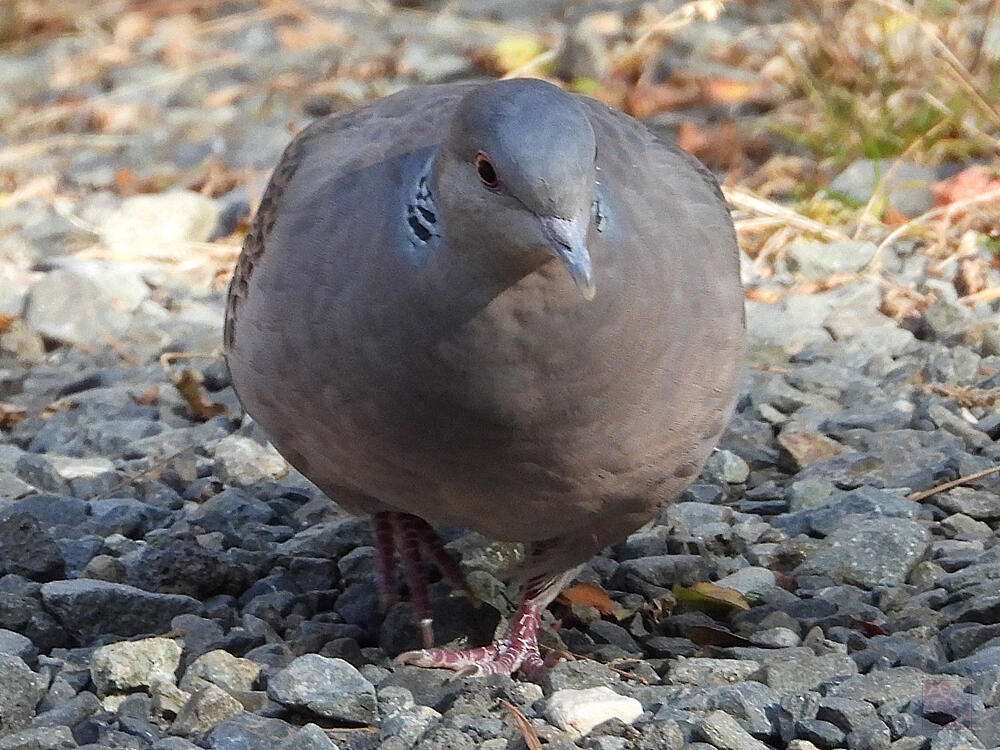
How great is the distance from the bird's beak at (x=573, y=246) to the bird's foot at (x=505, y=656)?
108 centimetres

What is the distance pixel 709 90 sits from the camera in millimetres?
7676

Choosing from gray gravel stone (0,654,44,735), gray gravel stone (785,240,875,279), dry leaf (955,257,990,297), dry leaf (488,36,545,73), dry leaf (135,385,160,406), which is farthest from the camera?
dry leaf (488,36,545,73)

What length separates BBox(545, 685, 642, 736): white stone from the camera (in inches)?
126

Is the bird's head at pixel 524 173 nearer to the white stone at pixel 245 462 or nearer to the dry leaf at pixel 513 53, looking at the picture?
the white stone at pixel 245 462

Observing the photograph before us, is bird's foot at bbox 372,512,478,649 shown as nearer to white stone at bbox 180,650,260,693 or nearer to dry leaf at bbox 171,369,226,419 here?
white stone at bbox 180,650,260,693

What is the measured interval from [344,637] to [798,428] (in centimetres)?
167

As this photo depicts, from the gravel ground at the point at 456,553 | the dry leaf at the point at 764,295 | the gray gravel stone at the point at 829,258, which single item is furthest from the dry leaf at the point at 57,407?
the gray gravel stone at the point at 829,258

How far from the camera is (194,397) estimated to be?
16.9 ft

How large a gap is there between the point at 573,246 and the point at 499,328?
0.31 meters

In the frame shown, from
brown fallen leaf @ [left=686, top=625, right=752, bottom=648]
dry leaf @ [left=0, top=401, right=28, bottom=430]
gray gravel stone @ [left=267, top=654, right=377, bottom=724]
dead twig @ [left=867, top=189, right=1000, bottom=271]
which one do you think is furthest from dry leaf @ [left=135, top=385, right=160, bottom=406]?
dead twig @ [left=867, top=189, right=1000, bottom=271]

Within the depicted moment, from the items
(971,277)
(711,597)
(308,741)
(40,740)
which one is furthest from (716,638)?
(971,277)

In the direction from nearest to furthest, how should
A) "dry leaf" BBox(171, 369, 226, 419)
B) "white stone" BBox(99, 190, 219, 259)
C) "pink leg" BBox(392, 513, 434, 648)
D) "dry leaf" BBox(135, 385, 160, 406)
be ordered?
"pink leg" BBox(392, 513, 434, 648)
"dry leaf" BBox(171, 369, 226, 419)
"dry leaf" BBox(135, 385, 160, 406)
"white stone" BBox(99, 190, 219, 259)

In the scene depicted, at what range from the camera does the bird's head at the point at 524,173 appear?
2.85 m

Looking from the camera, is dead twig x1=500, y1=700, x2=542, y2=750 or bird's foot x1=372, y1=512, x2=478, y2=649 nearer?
dead twig x1=500, y1=700, x2=542, y2=750
